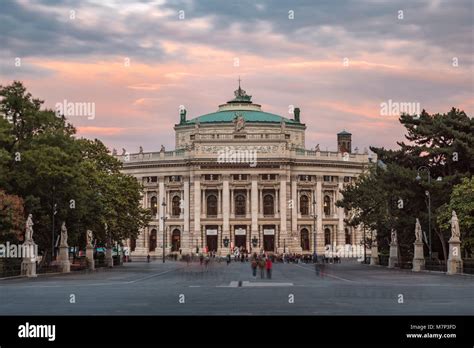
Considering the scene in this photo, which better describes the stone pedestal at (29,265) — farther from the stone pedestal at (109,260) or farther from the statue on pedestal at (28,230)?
the stone pedestal at (109,260)

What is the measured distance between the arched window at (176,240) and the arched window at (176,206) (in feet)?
11.4

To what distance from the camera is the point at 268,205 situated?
613 feet

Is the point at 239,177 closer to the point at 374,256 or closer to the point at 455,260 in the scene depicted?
the point at 374,256

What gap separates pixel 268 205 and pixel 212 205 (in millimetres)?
10707

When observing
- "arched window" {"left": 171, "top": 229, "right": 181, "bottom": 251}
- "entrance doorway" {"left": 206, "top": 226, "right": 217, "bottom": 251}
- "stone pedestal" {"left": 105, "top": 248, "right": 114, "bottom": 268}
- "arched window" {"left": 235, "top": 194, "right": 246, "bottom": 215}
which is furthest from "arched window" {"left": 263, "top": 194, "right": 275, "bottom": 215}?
"stone pedestal" {"left": 105, "top": 248, "right": 114, "bottom": 268}

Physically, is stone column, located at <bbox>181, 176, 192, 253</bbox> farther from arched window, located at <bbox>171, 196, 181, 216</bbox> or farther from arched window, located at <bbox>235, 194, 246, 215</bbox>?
arched window, located at <bbox>235, 194, 246, 215</bbox>

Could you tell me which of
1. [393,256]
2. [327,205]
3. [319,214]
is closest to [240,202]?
[319,214]

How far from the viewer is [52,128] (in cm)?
8112

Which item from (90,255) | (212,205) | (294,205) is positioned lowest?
(90,255)

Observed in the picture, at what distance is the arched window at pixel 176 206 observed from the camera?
188 meters

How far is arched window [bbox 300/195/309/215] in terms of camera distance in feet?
615

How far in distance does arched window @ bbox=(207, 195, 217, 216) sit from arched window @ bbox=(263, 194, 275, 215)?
30.8 ft

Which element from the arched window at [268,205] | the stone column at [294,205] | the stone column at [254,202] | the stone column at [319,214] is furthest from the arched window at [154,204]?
the stone column at [319,214]
